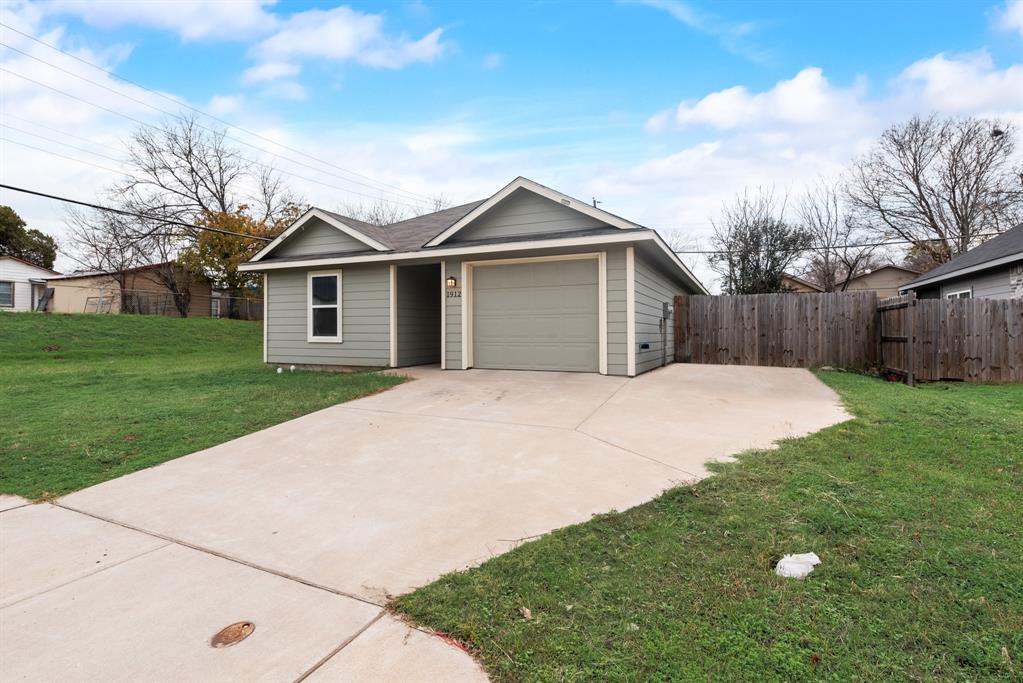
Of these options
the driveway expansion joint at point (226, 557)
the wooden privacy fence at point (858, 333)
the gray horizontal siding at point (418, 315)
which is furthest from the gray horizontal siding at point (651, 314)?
the driveway expansion joint at point (226, 557)

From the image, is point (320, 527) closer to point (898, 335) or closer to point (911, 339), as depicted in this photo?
point (911, 339)

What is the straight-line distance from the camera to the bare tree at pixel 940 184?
20547 mm

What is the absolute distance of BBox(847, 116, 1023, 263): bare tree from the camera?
809 inches

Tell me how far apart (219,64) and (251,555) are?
1391 centimetres

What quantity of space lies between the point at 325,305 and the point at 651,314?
727 centimetres

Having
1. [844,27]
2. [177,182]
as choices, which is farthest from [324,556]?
[177,182]

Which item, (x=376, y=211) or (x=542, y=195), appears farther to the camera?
(x=376, y=211)

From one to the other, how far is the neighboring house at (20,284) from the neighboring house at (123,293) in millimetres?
584

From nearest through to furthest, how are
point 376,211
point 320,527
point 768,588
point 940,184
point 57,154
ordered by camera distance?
point 768,588, point 320,527, point 57,154, point 940,184, point 376,211

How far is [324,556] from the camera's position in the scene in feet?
8.82

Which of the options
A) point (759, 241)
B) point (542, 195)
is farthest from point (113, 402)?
point (759, 241)

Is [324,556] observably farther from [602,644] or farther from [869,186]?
[869,186]

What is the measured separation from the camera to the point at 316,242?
11.2 meters

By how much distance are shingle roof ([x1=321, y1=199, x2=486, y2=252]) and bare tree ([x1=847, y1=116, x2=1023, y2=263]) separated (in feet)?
65.4
